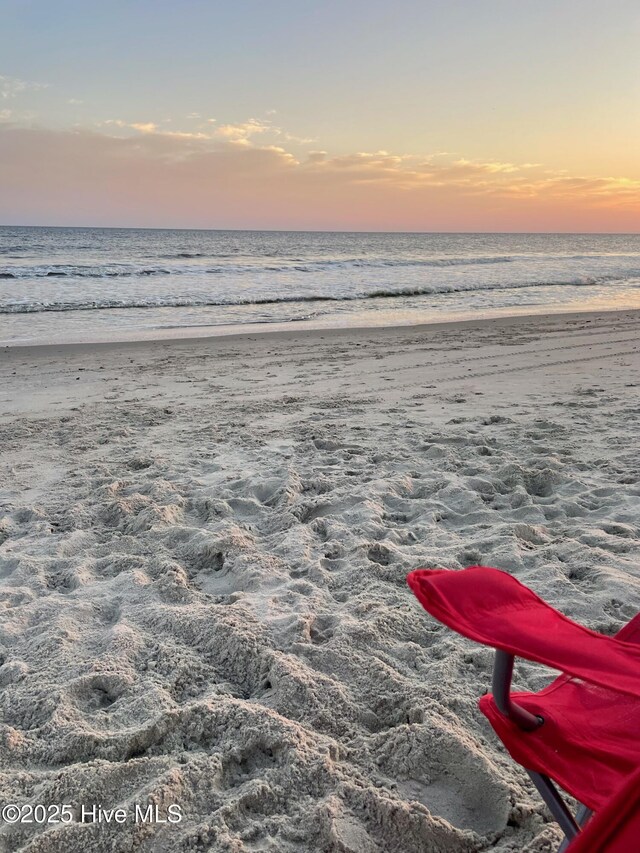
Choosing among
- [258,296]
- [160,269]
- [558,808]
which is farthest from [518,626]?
[160,269]

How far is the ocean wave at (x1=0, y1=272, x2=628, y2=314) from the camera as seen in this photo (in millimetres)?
13312

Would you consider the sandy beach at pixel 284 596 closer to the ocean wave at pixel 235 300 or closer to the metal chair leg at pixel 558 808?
the metal chair leg at pixel 558 808

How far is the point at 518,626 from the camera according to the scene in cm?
119

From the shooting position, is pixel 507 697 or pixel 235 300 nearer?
pixel 507 697

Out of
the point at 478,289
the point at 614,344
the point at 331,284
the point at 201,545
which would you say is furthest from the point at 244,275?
the point at 201,545

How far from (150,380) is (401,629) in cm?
507

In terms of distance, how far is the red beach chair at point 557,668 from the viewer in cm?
114

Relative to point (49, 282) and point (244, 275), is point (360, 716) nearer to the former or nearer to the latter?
point (49, 282)

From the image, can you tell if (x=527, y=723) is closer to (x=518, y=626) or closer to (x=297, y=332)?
(x=518, y=626)

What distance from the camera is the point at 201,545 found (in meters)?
3.17

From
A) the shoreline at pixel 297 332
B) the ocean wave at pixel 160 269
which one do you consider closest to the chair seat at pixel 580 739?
the shoreline at pixel 297 332

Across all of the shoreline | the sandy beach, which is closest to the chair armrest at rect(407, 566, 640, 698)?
the sandy beach

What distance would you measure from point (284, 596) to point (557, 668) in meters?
1.76

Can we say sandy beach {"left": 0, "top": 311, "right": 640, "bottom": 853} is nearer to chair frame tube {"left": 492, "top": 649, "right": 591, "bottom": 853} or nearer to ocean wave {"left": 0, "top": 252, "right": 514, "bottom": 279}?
chair frame tube {"left": 492, "top": 649, "right": 591, "bottom": 853}
